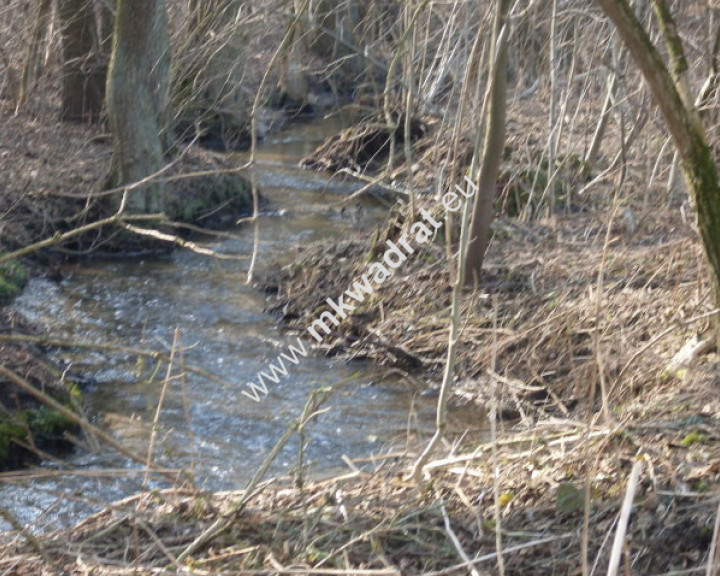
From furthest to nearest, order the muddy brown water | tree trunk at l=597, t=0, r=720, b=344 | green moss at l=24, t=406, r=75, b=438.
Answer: green moss at l=24, t=406, r=75, b=438 → the muddy brown water → tree trunk at l=597, t=0, r=720, b=344

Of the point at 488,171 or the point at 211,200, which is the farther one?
the point at 211,200

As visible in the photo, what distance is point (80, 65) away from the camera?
52.5ft

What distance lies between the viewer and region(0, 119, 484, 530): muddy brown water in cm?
699

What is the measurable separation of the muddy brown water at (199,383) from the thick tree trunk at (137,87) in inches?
46.5

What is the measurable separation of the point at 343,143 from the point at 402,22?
5853 millimetres

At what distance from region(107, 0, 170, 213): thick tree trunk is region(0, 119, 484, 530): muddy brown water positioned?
1181 millimetres

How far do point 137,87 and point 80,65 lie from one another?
320 cm

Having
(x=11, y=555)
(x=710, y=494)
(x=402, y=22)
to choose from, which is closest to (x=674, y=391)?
(x=710, y=494)

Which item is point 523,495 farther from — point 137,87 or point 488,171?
point 137,87

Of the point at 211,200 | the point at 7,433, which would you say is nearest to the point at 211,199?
the point at 211,200

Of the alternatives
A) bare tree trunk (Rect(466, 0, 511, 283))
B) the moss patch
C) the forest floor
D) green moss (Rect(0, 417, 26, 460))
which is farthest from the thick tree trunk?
the forest floor

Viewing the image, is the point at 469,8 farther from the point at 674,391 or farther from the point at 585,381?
the point at 674,391

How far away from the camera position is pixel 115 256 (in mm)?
13141

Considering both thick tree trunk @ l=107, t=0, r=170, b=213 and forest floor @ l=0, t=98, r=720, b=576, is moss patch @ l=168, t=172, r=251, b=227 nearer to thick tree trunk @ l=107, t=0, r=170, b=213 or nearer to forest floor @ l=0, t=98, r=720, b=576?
thick tree trunk @ l=107, t=0, r=170, b=213
